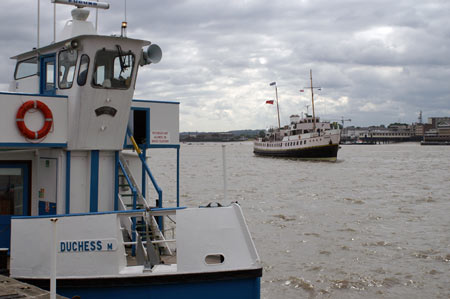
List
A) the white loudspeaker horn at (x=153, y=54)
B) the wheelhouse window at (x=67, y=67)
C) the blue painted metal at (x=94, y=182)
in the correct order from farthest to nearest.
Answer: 1. the blue painted metal at (x=94, y=182)
2. the white loudspeaker horn at (x=153, y=54)
3. the wheelhouse window at (x=67, y=67)

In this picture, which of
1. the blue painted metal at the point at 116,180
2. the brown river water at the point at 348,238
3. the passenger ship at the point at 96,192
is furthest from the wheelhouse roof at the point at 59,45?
the brown river water at the point at 348,238

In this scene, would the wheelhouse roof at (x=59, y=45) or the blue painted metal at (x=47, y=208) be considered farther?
the blue painted metal at (x=47, y=208)

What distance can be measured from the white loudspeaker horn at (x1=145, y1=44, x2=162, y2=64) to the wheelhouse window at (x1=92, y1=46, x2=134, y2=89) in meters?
0.29

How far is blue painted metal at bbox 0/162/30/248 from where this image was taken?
8.83 metres

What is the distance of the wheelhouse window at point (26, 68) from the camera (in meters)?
9.40

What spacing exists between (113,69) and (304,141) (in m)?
66.0

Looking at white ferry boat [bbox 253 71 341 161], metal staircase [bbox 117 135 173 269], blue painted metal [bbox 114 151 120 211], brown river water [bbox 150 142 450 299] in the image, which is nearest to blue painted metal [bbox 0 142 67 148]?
blue painted metal [bbox 114 151 120 211]

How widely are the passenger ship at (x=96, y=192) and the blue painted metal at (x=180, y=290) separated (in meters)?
0.01

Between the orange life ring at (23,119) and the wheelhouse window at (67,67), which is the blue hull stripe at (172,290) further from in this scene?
the wheelhouse window at (67,67)

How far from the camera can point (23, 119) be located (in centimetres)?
788

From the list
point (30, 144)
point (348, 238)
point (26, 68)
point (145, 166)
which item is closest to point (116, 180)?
point (145, 166)

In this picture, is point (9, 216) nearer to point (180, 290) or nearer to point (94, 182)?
point (94, 182)

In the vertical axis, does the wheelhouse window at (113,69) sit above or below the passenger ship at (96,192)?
above

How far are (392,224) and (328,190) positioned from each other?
42.6ft
